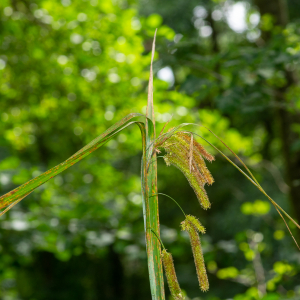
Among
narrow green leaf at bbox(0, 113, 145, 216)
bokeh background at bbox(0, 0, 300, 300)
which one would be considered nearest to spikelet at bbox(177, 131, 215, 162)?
narrow green leaf at bbox(0, 113, 145, 216)

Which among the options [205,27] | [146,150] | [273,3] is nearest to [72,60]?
[273,3]

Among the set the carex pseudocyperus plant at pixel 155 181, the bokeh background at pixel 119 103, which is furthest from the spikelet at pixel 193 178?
the bokeh background at pixel 119 103

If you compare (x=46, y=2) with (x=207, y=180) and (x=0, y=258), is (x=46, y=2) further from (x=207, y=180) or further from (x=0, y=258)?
(x=207, y=180)

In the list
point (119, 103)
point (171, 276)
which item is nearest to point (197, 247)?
point (171, 276)

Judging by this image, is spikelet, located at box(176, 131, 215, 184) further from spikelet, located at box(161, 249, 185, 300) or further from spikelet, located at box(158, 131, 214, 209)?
spikelet, located at box(161, 249, 185, 300)

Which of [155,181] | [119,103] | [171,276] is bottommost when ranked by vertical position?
[171,276]

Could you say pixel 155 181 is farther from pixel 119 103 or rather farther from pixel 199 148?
pixel 119 103

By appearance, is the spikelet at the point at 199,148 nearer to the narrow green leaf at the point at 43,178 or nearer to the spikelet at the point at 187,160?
the spikelet at the point at 187,160
